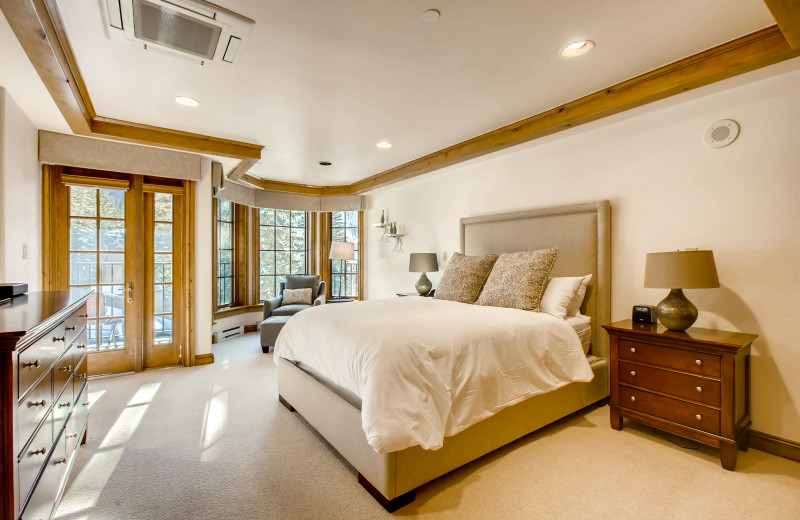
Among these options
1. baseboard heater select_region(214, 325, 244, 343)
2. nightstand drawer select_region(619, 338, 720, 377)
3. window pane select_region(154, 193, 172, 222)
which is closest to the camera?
nightstand drawer select_region(619, 338, 720, 377)

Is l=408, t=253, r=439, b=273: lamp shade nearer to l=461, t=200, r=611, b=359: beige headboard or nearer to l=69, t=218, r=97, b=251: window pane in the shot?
l=461, t=200, r=611, b=359: beige headboard

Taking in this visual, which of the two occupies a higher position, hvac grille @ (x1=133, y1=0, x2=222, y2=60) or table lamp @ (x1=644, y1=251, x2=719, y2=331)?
hvac grille @ (x1=133, y1=0, x2=222, y2=60)

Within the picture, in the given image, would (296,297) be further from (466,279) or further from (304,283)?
(466,279)

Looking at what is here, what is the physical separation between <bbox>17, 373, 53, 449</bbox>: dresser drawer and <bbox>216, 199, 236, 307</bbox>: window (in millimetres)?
4210

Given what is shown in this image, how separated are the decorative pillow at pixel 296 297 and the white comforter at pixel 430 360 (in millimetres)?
2494

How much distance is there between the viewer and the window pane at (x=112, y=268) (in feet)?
12.1

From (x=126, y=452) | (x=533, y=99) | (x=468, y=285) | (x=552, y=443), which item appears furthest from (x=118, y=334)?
(x=533, y=99)

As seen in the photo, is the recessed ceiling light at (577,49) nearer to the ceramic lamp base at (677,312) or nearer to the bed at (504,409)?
the bed at (504,409)

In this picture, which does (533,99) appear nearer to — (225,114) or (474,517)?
(225,114)

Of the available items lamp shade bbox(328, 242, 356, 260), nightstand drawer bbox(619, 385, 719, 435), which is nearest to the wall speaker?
nightstand drawer bbox(619, 385, 719, 435)

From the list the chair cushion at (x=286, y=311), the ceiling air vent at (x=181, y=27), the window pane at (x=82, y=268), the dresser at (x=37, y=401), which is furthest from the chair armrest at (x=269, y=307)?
the ceiling air vent at (x=181, y=27)

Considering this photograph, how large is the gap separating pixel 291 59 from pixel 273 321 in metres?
3.33

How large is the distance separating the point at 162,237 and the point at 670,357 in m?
4.76

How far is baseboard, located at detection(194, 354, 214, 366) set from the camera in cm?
412
